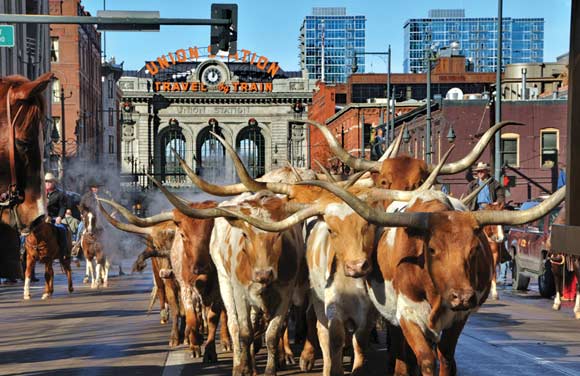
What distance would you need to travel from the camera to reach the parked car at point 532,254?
838 inches

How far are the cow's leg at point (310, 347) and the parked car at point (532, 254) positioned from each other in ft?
30.7

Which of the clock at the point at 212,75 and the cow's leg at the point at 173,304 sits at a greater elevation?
the clock at the point at 212,75

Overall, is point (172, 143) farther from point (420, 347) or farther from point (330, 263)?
point (420, 347)

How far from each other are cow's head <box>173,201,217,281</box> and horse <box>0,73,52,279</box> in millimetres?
4420

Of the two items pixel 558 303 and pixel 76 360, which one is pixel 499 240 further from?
pixel 76 360

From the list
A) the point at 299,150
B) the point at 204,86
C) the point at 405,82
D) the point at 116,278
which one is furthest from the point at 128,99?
the point at 116,278

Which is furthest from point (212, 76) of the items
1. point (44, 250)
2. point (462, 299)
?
point (462, 299)

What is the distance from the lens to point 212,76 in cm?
13312

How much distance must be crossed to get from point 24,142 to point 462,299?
11.6 feet

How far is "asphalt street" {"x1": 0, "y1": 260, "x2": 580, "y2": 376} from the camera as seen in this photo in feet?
38.6

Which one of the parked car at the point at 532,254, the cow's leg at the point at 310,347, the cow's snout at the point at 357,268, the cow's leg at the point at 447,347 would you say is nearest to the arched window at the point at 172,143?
the parked car at the point at 532,254

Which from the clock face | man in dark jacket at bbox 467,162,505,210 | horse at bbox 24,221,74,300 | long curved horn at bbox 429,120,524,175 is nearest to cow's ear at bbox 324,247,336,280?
long curved horn at bbox 429,120,524,175

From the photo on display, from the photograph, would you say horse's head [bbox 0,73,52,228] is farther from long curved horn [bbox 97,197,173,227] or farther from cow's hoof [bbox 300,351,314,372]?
long curved horn [bbox 97,197,173,227]

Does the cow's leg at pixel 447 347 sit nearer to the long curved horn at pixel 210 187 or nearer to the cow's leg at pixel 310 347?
the cow's leg at pixel 310 347
